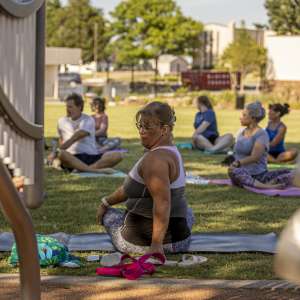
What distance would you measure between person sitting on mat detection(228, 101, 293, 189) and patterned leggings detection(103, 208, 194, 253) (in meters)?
4.14

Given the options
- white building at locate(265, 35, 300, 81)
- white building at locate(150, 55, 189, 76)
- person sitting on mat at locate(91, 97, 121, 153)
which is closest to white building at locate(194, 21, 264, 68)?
white building at locate(150, 55, 189, 76)

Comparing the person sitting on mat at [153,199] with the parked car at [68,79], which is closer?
the person sitting on mat at [153,199]

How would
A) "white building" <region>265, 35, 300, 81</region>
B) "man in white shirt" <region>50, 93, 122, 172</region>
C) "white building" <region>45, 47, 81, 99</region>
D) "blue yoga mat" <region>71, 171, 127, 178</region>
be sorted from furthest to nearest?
"white building" <region>265, 35, 300, 81</region> → "white building" <region>45, 47, 81, 99</region> → "man in white shirt" <region>50, 93, 122, 172</region> → "blue yoga mat" <region>71, 171, 127, 178</region>

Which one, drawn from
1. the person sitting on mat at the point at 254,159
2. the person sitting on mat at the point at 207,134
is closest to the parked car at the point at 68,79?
the person sitting on mat at the point at 207,134

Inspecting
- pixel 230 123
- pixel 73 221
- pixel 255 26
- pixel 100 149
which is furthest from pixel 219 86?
pixel 255 26

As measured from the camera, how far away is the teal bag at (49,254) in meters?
6.07

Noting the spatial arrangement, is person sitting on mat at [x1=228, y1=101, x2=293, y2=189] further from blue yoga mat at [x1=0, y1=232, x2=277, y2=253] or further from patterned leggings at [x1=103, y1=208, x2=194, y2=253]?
patterned leggings at [x1=103, y1=208, x2=194, y2=253]

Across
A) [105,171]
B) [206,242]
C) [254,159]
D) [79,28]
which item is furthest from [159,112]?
[79,28]

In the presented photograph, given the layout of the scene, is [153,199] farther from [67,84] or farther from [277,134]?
[67,84]

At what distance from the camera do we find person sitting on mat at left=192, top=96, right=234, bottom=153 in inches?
647

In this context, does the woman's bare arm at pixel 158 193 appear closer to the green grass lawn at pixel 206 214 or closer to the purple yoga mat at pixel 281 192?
the green grass lawn at pixel 206 214

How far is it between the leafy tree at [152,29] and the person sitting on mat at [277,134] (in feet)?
222

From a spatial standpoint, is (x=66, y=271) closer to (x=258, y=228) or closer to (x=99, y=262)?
(x=99, y=262)

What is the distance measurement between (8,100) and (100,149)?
34.6 ft
